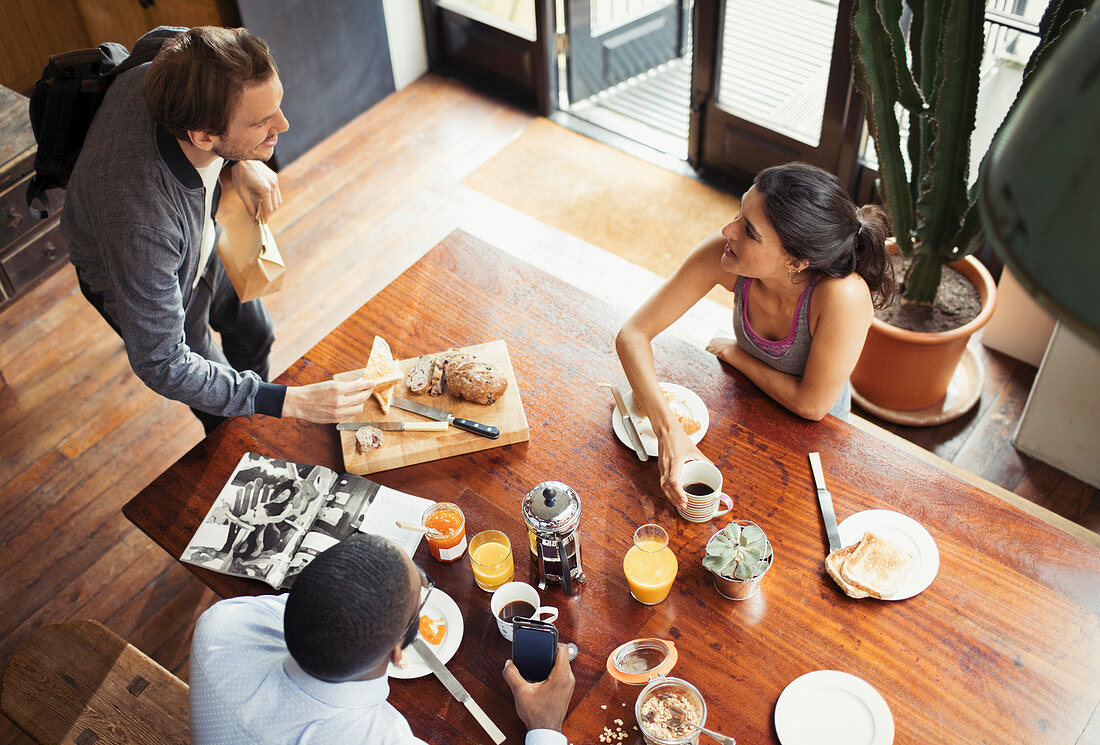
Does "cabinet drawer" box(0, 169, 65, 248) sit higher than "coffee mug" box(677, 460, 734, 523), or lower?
lower

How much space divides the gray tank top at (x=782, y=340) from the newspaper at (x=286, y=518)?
875mm

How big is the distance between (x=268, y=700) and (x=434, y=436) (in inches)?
28.8

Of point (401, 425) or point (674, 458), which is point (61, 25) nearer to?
point (401, 425)

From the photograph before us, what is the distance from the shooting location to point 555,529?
4.75 ft

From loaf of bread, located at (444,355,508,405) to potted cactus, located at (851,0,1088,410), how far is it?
1339mm

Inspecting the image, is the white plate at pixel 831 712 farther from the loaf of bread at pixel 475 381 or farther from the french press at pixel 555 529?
the loaf of bread at pixel 475 381

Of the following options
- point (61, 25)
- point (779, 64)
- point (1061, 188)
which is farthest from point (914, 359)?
point (61, 25)

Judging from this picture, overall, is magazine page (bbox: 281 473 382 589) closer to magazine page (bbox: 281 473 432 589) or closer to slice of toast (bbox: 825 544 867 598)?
magazine page (bbox: 281 473 432 589)

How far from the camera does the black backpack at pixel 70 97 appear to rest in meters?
1.87

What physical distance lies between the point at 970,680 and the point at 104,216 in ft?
6.02

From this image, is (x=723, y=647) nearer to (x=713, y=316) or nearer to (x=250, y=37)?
(x=250, y=37)

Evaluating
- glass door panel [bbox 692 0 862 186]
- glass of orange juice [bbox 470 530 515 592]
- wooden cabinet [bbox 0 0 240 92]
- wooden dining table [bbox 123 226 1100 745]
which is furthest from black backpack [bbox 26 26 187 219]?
glass door panel [bbox 692 0 862 186]

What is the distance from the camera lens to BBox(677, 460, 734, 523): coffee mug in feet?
5.38

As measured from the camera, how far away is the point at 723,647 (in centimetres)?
147
